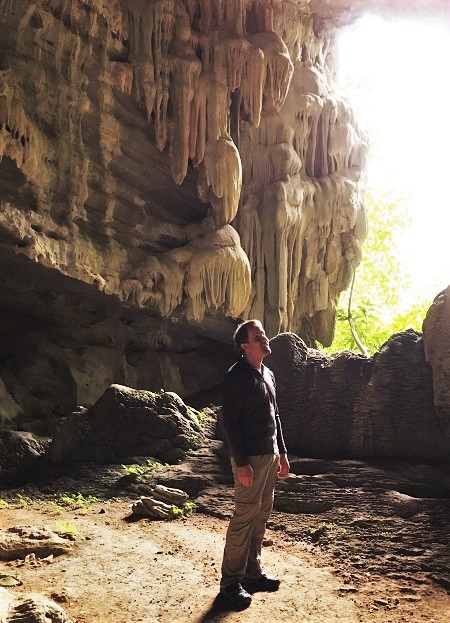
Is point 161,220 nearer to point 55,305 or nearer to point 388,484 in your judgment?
point 55,305

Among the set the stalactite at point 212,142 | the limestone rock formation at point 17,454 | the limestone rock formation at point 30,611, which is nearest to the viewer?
the limestone rock formation at point 30,611

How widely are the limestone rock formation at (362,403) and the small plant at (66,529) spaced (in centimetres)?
321

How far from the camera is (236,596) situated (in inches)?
177

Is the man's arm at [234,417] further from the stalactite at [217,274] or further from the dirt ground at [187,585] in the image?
the stalactite at [217,274]

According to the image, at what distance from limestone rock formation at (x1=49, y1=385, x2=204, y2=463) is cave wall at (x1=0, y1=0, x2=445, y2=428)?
11.2 ft

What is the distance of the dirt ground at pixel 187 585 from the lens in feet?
14.5

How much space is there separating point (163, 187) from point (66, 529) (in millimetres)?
9859

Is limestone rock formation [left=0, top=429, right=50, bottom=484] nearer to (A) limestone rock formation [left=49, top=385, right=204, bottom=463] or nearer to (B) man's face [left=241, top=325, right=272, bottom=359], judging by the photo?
(A) limestone rock formation [left=49, top=385, right=204, bottom=463]

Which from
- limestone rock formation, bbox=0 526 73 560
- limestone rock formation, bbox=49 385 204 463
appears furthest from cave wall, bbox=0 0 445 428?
limestone rock formation, bbox=0 526 73 560

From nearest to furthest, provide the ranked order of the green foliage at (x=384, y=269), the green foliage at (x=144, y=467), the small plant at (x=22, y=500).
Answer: the small plant at (x=22, y=500) < the green foliage at (x=144, y=467) < the green foliage at (x=384, y=269)

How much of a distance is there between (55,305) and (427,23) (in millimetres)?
10506

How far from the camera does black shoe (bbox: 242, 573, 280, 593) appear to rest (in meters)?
4.85

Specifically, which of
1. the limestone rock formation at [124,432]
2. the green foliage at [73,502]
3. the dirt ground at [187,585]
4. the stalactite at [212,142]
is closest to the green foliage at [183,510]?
the dirt ground at [187,585]

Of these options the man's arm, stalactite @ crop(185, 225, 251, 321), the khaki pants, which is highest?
stalactite @ crop(185, 225, 251, 321)
